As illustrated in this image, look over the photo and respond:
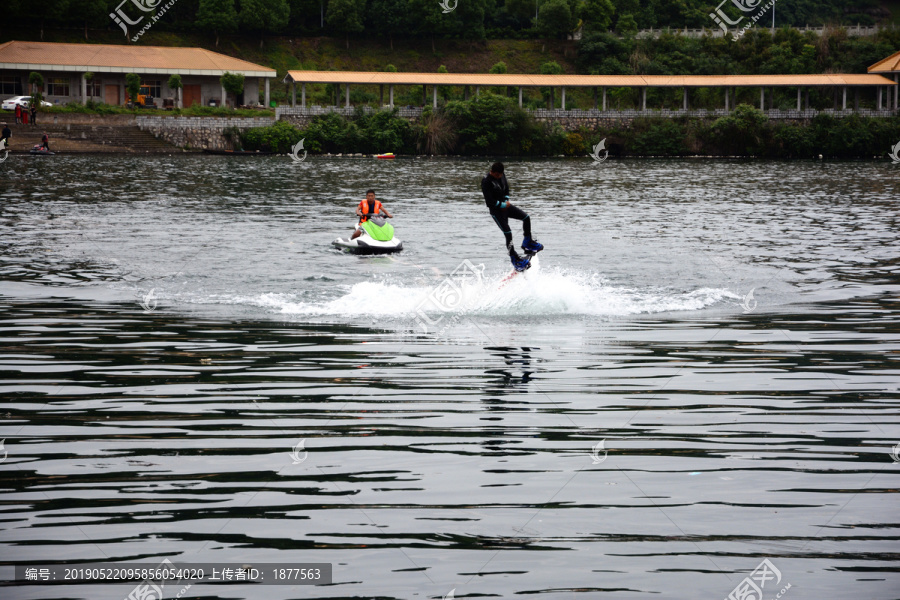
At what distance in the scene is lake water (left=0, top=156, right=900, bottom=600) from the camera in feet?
21.8

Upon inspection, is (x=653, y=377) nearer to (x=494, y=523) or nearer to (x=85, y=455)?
(x=494, y=523)

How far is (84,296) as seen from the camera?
19.1 m

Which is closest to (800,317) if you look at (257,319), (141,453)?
(257,319)

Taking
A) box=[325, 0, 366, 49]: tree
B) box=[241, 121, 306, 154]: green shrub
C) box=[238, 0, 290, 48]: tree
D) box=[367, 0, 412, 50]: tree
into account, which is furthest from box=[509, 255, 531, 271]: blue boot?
box=[367, 0, 412, 50]: tree

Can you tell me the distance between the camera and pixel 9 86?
93.6m

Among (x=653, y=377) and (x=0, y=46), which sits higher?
(x=0, y=46)

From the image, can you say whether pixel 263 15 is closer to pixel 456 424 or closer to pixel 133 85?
pixel 133 85

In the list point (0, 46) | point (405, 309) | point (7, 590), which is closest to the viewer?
point (7, 590)

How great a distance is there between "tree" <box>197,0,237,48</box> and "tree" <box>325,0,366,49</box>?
44.8 ft

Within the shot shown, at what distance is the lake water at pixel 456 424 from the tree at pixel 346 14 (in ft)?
364

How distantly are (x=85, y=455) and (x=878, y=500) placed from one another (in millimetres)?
6915

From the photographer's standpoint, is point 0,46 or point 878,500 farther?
point 0,46

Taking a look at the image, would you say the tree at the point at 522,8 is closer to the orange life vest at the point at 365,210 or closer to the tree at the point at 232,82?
the tree at the point at 232,82

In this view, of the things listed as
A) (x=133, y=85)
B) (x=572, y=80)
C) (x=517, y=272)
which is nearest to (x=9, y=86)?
(x=133, y=85)
